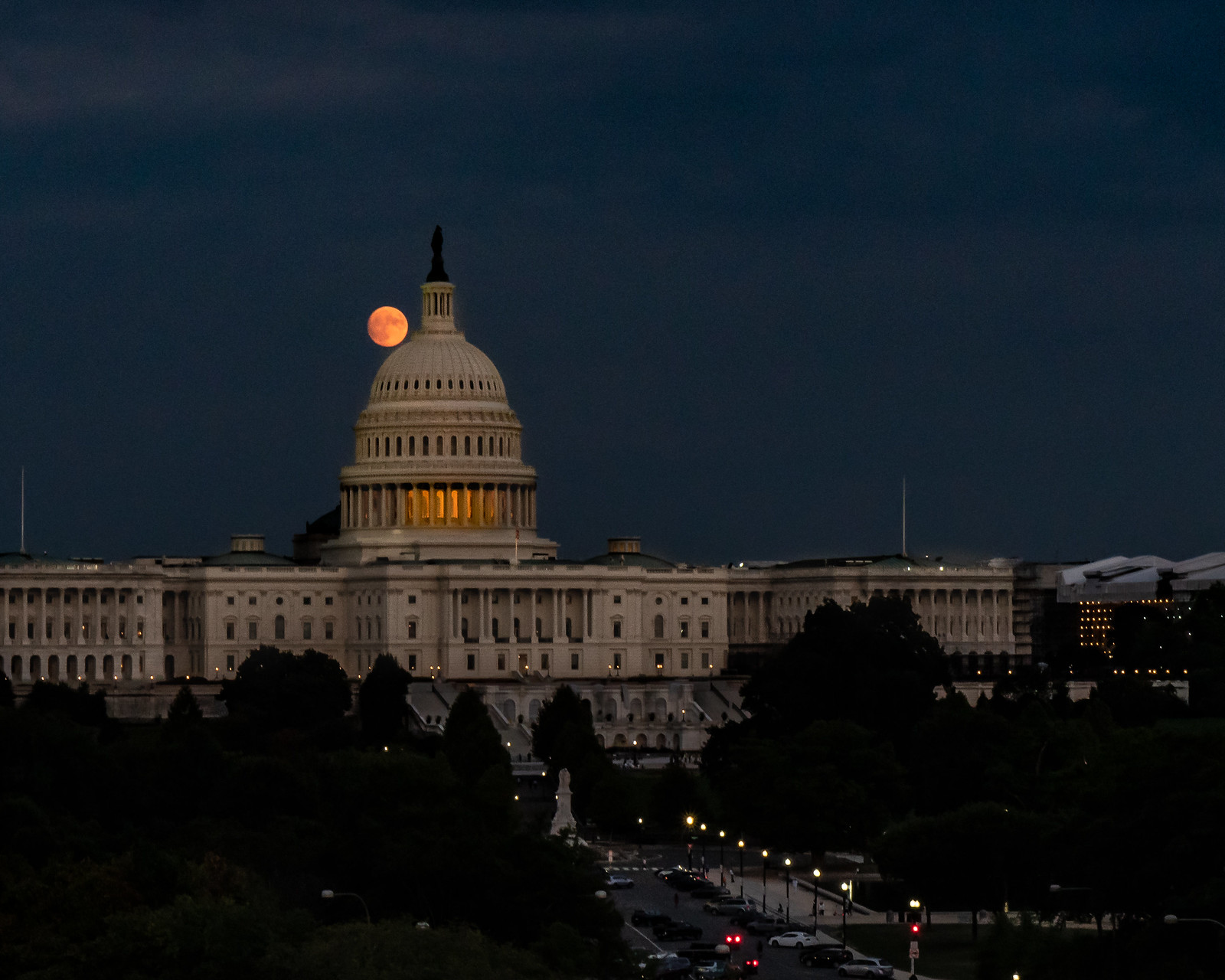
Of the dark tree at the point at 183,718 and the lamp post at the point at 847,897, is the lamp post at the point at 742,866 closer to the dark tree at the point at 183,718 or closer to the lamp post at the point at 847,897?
the lamp post at the point at 847,897

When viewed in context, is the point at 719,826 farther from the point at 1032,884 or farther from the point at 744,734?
the point at 1032,884

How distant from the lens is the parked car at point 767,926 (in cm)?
13075

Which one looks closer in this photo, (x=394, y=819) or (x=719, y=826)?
(x=394, y=819)

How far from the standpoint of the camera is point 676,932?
128 m

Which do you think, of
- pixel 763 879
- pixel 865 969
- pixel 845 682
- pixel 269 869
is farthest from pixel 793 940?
pixel 845 682

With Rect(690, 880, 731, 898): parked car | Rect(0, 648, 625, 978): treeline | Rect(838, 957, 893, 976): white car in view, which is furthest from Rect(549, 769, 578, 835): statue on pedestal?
Rect(838, 957, 893, 976): white car

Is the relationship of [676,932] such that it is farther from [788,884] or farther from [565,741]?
[565,741]

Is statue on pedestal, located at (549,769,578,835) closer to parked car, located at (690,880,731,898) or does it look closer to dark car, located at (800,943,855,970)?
parked car, located at (690,880,731,898)

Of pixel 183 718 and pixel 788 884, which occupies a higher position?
pixel 183 718

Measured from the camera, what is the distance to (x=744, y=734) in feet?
600

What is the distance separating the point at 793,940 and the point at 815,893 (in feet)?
42.3

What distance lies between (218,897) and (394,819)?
1894cm

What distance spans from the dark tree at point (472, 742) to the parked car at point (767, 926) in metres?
16.4

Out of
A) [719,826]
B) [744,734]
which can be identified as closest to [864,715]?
[744,734]
